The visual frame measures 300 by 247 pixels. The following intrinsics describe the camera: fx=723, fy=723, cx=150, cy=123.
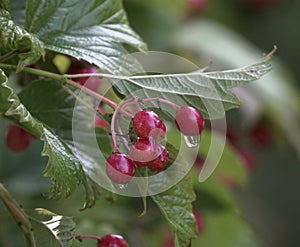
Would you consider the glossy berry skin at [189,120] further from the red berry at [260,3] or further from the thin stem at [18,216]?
the red berry at [260,3]

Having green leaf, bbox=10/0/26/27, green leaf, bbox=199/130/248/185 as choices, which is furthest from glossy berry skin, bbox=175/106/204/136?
green leaf, bbox=199/130/248/185

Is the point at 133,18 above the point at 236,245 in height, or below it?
above

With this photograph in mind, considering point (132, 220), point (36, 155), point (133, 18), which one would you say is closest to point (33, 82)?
point (36, 155)

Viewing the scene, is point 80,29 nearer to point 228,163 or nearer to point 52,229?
point 52,229

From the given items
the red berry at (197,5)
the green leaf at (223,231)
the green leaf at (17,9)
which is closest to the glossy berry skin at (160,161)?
the green leaf at (17,9)

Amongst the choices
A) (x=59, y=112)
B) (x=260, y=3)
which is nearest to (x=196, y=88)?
(x=59, y=112)

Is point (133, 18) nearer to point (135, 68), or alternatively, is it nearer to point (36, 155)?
point (36, 155)
